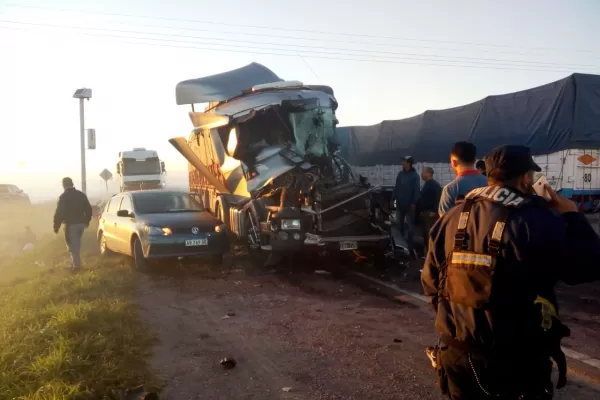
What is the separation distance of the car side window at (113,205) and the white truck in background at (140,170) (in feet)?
48.7

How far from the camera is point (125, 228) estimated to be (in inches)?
432

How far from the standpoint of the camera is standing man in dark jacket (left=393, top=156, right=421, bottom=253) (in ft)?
34.3

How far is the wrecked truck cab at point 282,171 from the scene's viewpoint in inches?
388

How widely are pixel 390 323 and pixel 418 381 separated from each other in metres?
1.84

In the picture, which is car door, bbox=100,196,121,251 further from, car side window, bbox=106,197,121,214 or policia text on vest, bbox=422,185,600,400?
policia text on vest, bbox=422,185,600,400

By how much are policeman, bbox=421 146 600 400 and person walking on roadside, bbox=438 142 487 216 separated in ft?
8.61

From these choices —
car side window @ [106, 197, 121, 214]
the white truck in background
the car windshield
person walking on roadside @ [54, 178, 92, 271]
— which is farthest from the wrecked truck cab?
the white truck in background

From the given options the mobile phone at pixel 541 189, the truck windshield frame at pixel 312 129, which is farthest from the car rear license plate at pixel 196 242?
the mobile phone at pixel 541 189

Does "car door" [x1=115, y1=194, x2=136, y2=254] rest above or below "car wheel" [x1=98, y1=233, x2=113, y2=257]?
above

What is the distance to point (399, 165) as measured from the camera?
1504cm

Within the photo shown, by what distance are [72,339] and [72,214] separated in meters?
5.63

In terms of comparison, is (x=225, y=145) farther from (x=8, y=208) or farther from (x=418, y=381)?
(x=8, y=208)

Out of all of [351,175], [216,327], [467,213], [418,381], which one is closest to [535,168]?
[467,213]

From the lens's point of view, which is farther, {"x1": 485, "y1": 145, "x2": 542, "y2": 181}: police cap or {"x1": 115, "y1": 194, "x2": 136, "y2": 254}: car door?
{"x1": 115, "y1": 194, "x2": 136, "y2": 254}: car door
